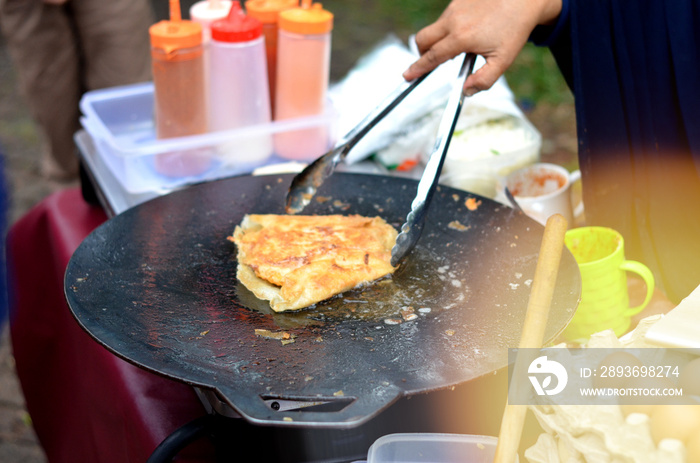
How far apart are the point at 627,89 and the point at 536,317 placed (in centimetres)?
113

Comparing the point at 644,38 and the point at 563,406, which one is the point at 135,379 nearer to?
the point at 563,406

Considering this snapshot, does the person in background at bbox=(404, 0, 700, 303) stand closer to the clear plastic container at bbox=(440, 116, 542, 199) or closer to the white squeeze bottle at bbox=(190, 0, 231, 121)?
the clear plastic container at bbox=(440, 116, 542, 199)

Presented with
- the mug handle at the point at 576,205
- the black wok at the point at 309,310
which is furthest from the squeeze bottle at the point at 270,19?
the mug handle at the point at 576,205

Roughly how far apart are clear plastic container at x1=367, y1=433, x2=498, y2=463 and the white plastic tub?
140 cm

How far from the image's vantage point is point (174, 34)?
7.14ft

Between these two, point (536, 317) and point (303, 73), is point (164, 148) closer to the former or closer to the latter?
point (303, 73)

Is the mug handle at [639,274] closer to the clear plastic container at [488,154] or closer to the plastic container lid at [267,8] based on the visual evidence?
the clear plastic container at [488,154]

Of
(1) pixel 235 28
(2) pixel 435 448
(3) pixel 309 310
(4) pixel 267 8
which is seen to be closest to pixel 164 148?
(1) pixel 235 28

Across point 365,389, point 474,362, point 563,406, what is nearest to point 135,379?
point 365,389

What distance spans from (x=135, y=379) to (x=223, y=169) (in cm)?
98

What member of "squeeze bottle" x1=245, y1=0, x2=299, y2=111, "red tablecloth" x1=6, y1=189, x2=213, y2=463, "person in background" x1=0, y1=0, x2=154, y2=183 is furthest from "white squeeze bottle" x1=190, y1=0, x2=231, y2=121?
"person in background" x1=0, y1=0, x2=154, y2=183

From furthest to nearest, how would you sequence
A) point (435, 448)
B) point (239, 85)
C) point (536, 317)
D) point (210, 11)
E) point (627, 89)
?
point (210, 11)
point (239, 85)
point (627, 89)
point (435, 448)
point (536, 317)

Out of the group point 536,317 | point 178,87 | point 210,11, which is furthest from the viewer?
point 210,11

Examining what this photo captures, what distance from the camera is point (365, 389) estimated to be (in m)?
1.20
